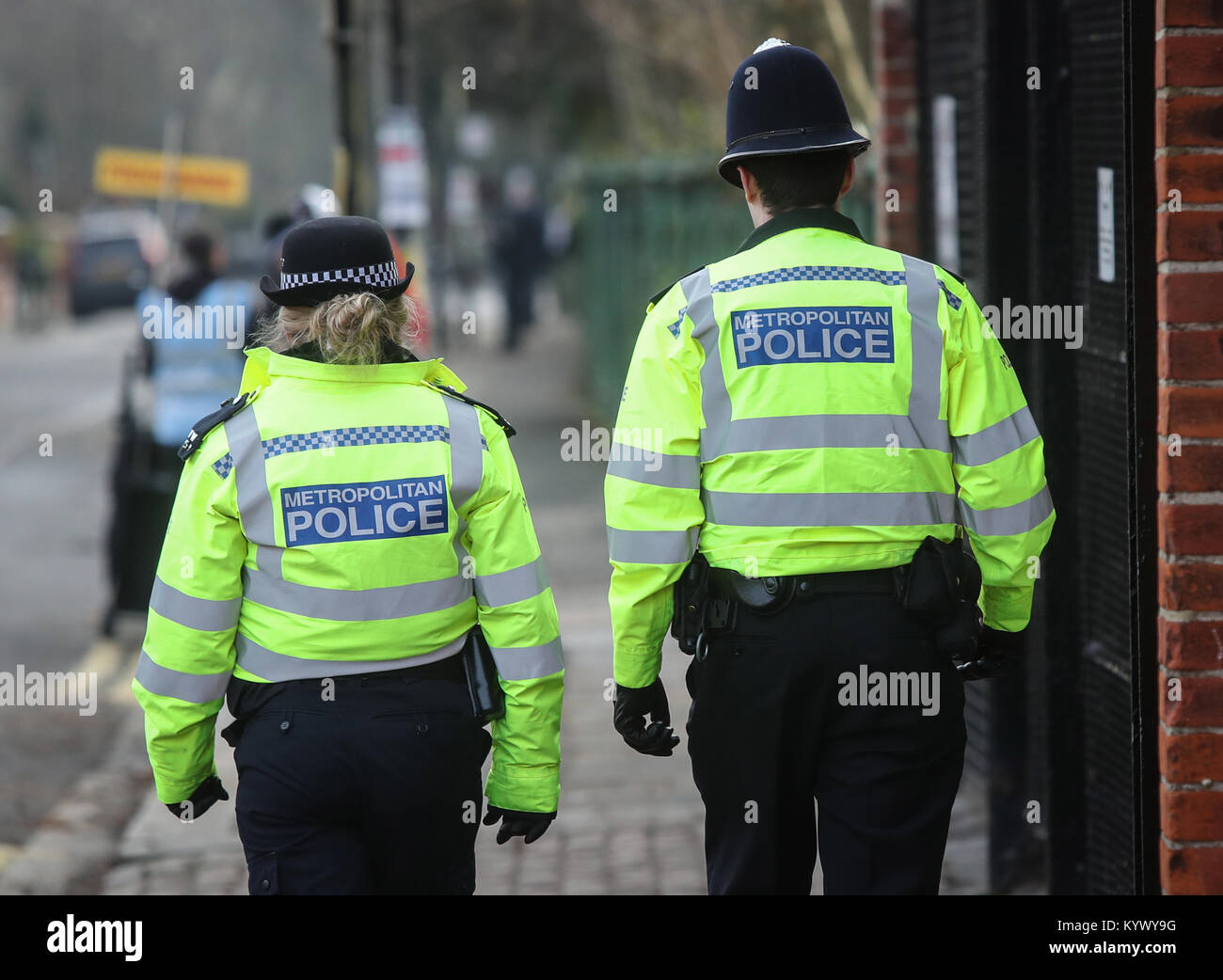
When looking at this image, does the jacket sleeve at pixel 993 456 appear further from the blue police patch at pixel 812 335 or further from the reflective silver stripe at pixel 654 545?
the reflective silver stripe at pixel 654 545

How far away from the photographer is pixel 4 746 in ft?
24.7

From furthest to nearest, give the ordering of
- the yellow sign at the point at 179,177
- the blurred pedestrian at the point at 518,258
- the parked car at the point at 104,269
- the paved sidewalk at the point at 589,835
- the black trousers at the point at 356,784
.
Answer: the parked car at the point at 104,269 < the blurred pedestrian at the point at 518,258 < the yellow sign at the point at 179,177 < the paved sidewalk at the point at 589,835 < the black trousers at the point at 356,784

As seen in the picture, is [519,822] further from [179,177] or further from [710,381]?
[179,177]

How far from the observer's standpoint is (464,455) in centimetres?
347

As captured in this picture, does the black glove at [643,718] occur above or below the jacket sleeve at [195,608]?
below

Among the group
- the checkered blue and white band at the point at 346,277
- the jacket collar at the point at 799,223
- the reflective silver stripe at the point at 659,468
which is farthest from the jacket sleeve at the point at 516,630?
the jacket collar at the point at 799,223

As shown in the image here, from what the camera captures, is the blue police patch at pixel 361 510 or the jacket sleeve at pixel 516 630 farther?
the jacket sleeve at pixel 516 630

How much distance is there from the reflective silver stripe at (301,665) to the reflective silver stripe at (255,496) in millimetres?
163

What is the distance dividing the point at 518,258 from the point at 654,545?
22.3 m

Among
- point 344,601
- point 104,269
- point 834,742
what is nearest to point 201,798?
point 344,601

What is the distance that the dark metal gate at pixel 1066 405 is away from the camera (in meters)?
4.47

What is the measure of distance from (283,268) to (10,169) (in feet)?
213

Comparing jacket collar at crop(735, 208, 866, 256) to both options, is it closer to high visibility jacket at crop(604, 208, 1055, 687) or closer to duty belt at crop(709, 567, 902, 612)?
high visibility jacket at crop(604, 208, 1055, 687)

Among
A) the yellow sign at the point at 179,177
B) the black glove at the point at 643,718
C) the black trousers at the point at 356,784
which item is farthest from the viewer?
the yellow sign at the point at 179,177
